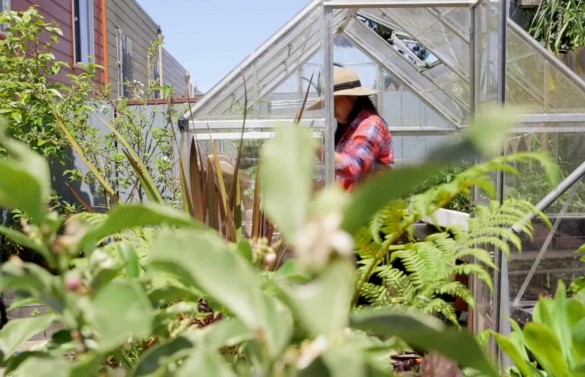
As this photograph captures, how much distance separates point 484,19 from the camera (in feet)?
11.8

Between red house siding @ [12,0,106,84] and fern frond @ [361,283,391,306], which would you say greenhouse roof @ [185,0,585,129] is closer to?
fern frond @ [361,283,391,306]

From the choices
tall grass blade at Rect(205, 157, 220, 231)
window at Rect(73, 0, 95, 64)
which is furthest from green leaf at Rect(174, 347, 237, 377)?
window at Rect(73, 0, 95, 64)

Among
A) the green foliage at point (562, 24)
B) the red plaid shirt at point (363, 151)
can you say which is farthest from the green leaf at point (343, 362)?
the green foliage at point (562, 24)

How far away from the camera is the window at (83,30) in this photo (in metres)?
9.92

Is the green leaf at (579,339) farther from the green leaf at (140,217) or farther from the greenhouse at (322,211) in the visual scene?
the green leaf at (140,217)

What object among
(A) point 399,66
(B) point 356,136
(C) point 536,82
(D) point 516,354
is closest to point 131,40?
(A) point 399,66

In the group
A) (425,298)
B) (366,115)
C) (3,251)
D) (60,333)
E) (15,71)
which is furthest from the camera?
(3,251)

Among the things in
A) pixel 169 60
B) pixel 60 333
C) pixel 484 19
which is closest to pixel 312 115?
pixel 484 19

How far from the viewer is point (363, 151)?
12.9 ft

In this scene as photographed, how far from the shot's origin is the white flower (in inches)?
16.5

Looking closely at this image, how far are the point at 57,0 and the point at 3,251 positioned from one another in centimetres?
409

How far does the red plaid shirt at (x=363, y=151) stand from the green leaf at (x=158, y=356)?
128 inches

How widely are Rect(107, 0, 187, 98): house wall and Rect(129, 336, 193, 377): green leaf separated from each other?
31.6 ft

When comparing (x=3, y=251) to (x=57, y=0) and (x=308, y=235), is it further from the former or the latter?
(x=308, y=235)
